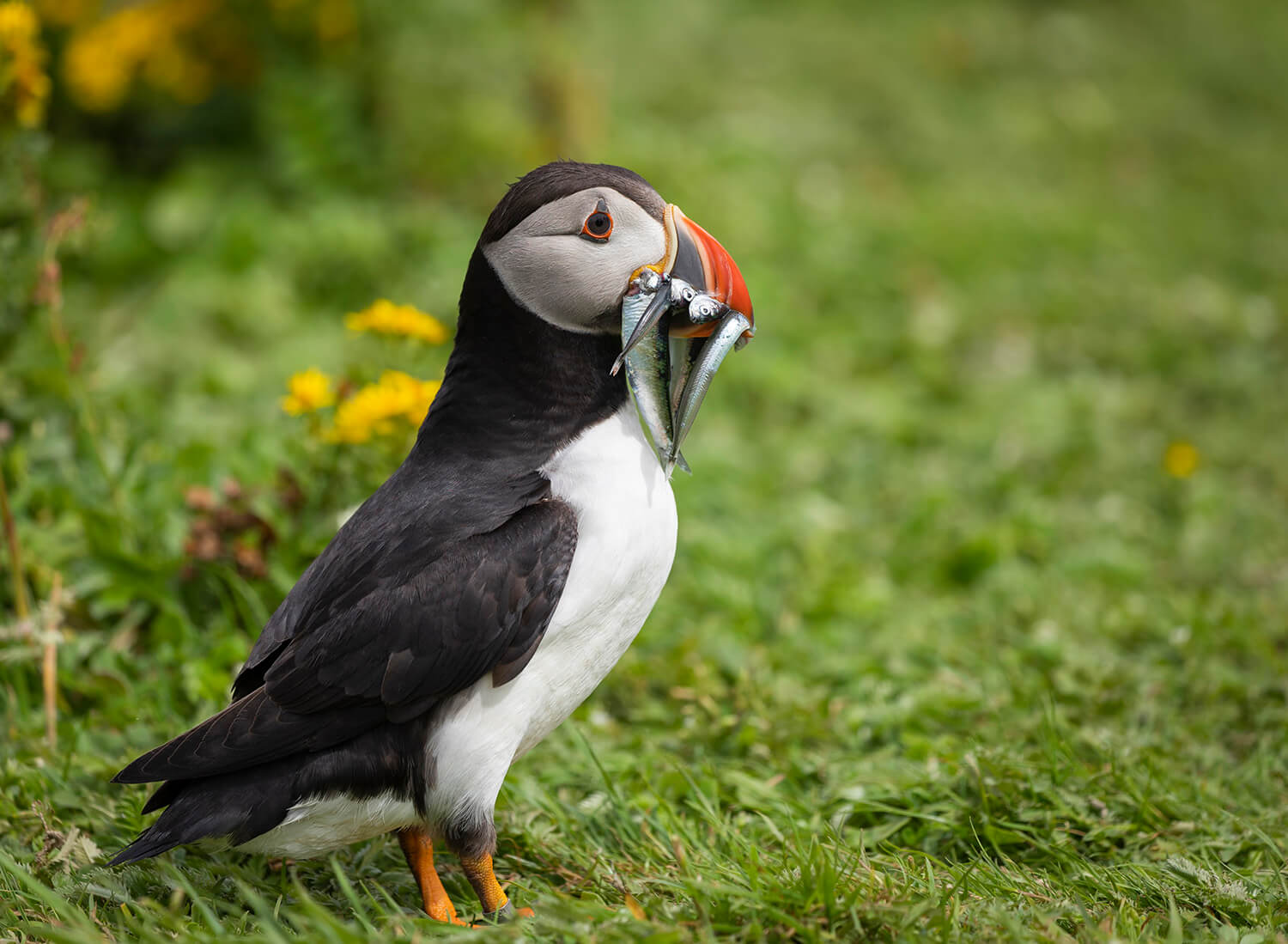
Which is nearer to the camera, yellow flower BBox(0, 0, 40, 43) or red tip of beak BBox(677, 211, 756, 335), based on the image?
red tip of beak BBox(677, 211, 756, 335)

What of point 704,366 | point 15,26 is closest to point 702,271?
point 704,366

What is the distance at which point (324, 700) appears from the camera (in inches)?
95.7

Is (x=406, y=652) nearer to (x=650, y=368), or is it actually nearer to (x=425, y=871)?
(x=425, y=871)

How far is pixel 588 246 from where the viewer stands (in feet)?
8.23

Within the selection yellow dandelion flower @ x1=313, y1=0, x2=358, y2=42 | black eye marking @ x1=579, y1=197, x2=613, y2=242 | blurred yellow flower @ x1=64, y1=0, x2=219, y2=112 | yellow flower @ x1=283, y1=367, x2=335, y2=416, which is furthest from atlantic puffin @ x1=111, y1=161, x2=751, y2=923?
blurred yellow flower @ x1=64, y1=0, x2=219, y2=112

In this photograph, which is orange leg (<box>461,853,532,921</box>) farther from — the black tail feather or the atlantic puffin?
the black tail feather

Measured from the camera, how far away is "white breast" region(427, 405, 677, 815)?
2.43 m

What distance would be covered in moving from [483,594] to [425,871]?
0.73 metres

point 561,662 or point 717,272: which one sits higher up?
point 717,272

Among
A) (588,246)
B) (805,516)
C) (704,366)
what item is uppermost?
(588,246)

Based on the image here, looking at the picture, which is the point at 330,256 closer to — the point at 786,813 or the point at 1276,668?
the point at 786,813

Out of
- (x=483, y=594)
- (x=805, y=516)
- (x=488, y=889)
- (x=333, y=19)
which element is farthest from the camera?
(x=333, y=19)

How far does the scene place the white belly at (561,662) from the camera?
244 centimetres

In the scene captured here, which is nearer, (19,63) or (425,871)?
(425,871)
